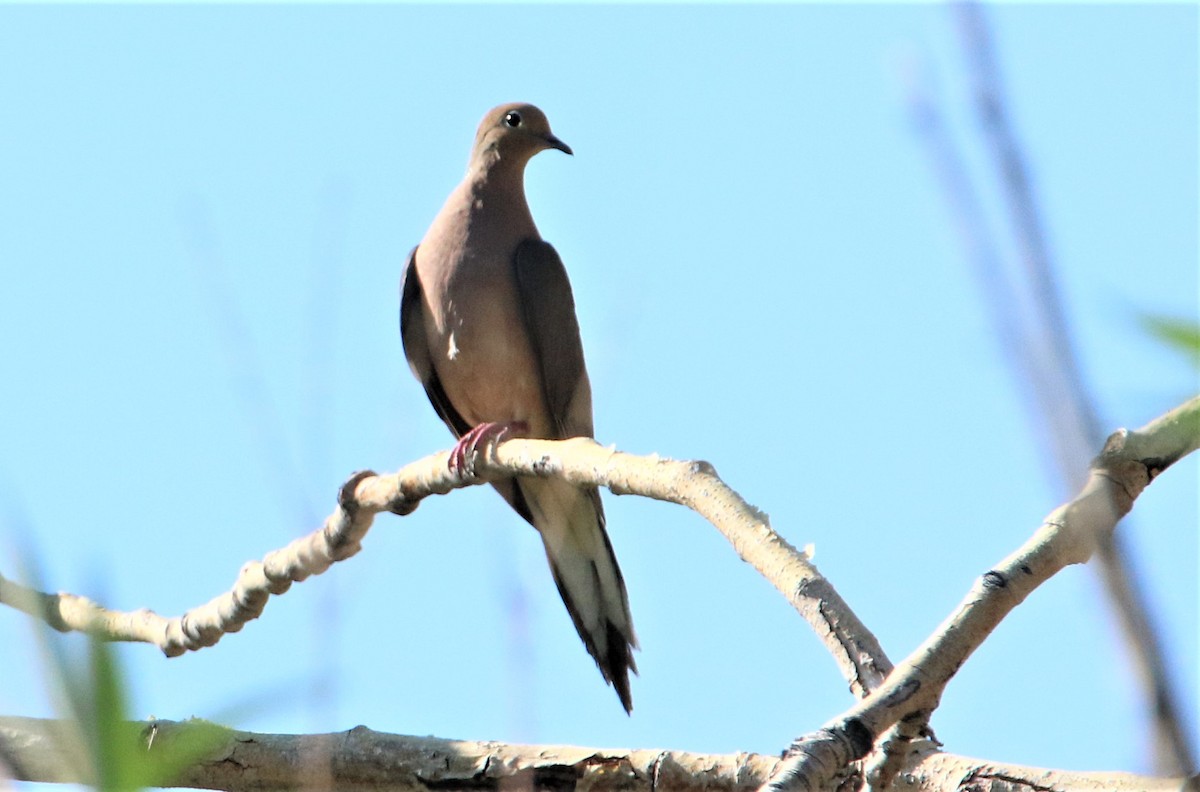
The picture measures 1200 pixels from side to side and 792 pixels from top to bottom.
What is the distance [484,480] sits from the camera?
3.96 meters

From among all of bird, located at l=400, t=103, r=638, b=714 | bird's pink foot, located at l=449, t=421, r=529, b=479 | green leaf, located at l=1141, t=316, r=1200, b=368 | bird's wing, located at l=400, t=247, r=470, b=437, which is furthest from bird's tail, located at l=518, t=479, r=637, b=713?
green leaf, located at l=1141, t=316, r=1200, b=368

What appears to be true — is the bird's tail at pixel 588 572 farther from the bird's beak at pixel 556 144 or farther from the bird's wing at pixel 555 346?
the bird's beak at pixel 556 144

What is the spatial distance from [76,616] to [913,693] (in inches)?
112

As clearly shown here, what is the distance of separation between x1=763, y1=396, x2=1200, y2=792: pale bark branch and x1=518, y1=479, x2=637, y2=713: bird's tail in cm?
267

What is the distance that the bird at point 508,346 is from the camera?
5.49 metres

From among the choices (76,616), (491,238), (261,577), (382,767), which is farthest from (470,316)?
(382,767)

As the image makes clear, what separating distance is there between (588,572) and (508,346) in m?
1.11

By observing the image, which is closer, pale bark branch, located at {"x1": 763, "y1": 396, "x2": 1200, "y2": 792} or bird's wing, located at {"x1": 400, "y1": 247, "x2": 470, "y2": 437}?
pale bark branch, located at {"x1": 763, "y1": 396, "x2": 1200, "y2": 792}

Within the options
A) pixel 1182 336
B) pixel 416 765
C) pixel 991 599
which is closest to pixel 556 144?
pixel 416 765

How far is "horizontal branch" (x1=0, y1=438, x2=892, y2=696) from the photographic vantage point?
262 cm

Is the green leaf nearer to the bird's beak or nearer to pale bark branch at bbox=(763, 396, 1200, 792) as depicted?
pale bark branch at bbox=(763, 396, 1200, 792)

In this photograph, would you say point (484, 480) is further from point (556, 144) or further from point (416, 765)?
point (556, 144)

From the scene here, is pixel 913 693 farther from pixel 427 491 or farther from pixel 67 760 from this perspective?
pixel 427 491

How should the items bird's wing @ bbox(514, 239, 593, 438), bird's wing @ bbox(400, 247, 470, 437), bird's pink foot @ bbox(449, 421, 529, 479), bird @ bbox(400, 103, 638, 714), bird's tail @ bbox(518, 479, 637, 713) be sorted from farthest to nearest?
bird's wing @ bbox(400, 247, 470, 437)
bird's wing @ bbox(514, 239, 593, 438)
bird @ bbox(400, 103, 638, 714)
bird's tail @ bbox(518, 479, 637, 713)
bird's pink foot @ bbox(449, 421, 529, 479)
